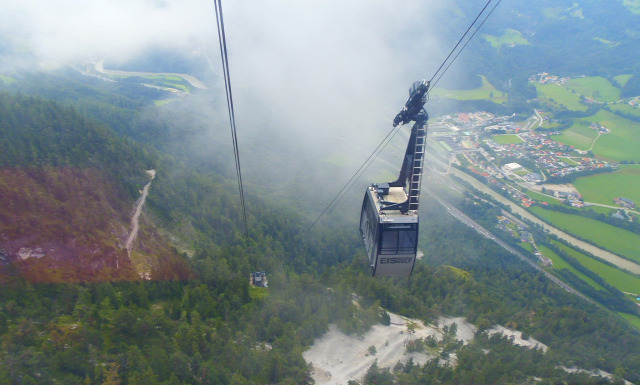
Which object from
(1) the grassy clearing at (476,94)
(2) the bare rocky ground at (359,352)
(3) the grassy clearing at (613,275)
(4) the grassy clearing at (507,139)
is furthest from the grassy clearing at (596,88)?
(2) the bare rocky ground at (359,352)

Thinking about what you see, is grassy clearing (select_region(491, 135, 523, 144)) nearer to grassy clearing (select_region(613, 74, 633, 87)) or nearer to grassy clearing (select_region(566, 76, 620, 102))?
grassy clearing (select_region(566, 76, 620, 102))

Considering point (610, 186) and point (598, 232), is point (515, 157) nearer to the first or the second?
point (610, 186)

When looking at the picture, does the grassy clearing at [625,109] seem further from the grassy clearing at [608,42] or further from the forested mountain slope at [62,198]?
the forested mountain slope at [62,198]

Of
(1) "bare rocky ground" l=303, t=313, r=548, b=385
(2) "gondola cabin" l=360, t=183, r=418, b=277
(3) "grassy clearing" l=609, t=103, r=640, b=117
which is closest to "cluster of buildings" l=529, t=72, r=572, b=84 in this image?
(3) "grassy clearing" l=609, t=103, r=640, b=117

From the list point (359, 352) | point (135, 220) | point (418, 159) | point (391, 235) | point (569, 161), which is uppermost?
point (418, 159)

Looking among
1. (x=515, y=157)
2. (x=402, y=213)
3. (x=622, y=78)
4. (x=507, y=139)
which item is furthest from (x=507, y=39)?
(x=402, y=213)

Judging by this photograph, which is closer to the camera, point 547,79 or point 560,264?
point 560,264

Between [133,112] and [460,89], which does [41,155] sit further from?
Answer: [460,89]
